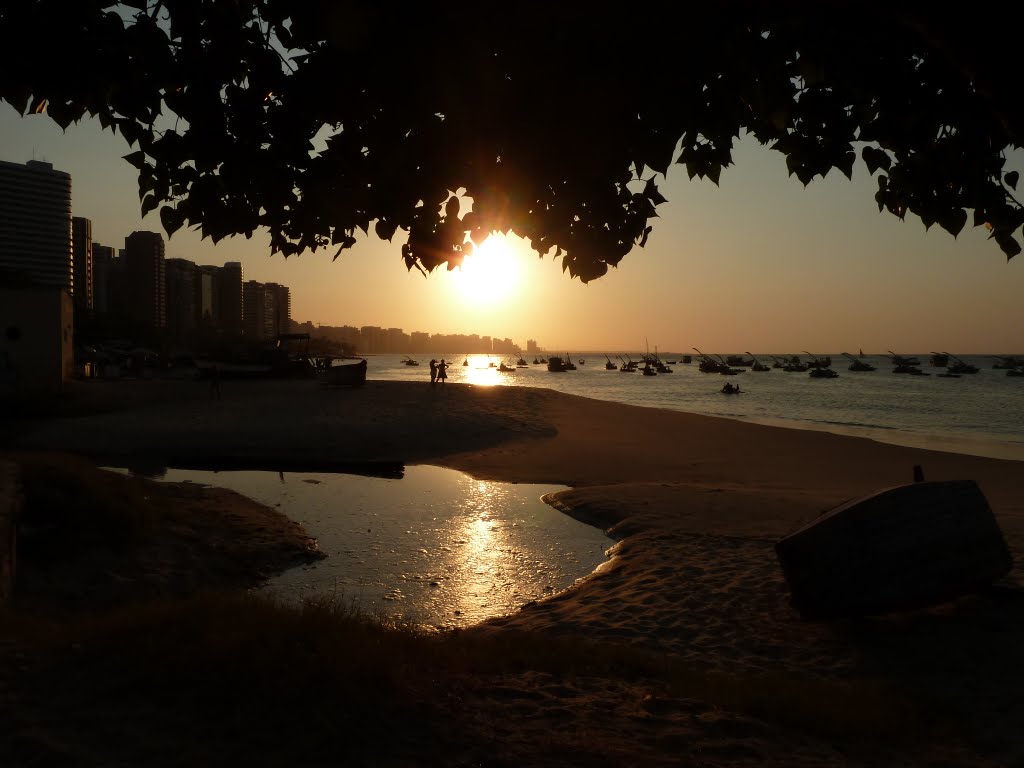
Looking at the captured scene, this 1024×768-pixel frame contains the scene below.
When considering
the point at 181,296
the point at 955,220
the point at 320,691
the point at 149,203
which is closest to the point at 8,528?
the point at 149,203

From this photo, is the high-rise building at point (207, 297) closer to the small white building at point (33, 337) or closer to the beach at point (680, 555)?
the small white building at point (33, 337)

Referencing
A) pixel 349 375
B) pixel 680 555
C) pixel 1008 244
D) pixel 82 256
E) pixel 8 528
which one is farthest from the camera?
pixel 82 256

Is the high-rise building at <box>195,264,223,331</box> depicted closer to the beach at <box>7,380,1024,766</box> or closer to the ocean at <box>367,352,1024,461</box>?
the ocean at <box>367,352,1024,461</box>

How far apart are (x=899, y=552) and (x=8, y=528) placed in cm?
948

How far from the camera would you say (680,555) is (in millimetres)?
9789

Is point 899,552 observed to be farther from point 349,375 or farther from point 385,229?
point 349,375

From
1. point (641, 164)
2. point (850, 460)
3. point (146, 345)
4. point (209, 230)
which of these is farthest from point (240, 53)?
point (146, 345)

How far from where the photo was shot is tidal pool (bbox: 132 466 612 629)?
8344 mm

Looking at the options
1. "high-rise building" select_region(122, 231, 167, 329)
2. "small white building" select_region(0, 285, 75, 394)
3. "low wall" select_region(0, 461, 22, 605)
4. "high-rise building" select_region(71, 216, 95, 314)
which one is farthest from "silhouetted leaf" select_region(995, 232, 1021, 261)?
"high-rise building" select_region(122, 231, 167, 329)

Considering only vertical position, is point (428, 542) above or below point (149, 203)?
below

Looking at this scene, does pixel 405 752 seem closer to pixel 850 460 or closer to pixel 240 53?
pixel 240 53

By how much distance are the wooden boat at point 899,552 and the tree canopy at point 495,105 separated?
9.19 ft

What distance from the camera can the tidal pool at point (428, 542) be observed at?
8344 mm

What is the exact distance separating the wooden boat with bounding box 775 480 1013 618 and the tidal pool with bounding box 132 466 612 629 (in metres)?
3.40
